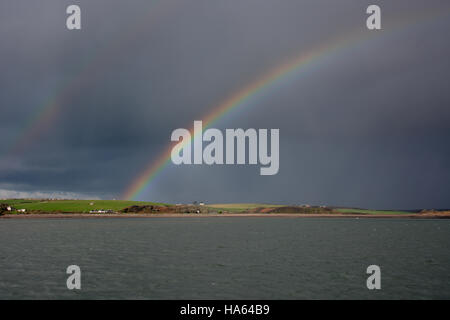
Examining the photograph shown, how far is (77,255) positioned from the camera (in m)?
62.1

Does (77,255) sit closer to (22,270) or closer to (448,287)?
(22,270)

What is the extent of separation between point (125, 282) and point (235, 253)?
27987 millimetres
